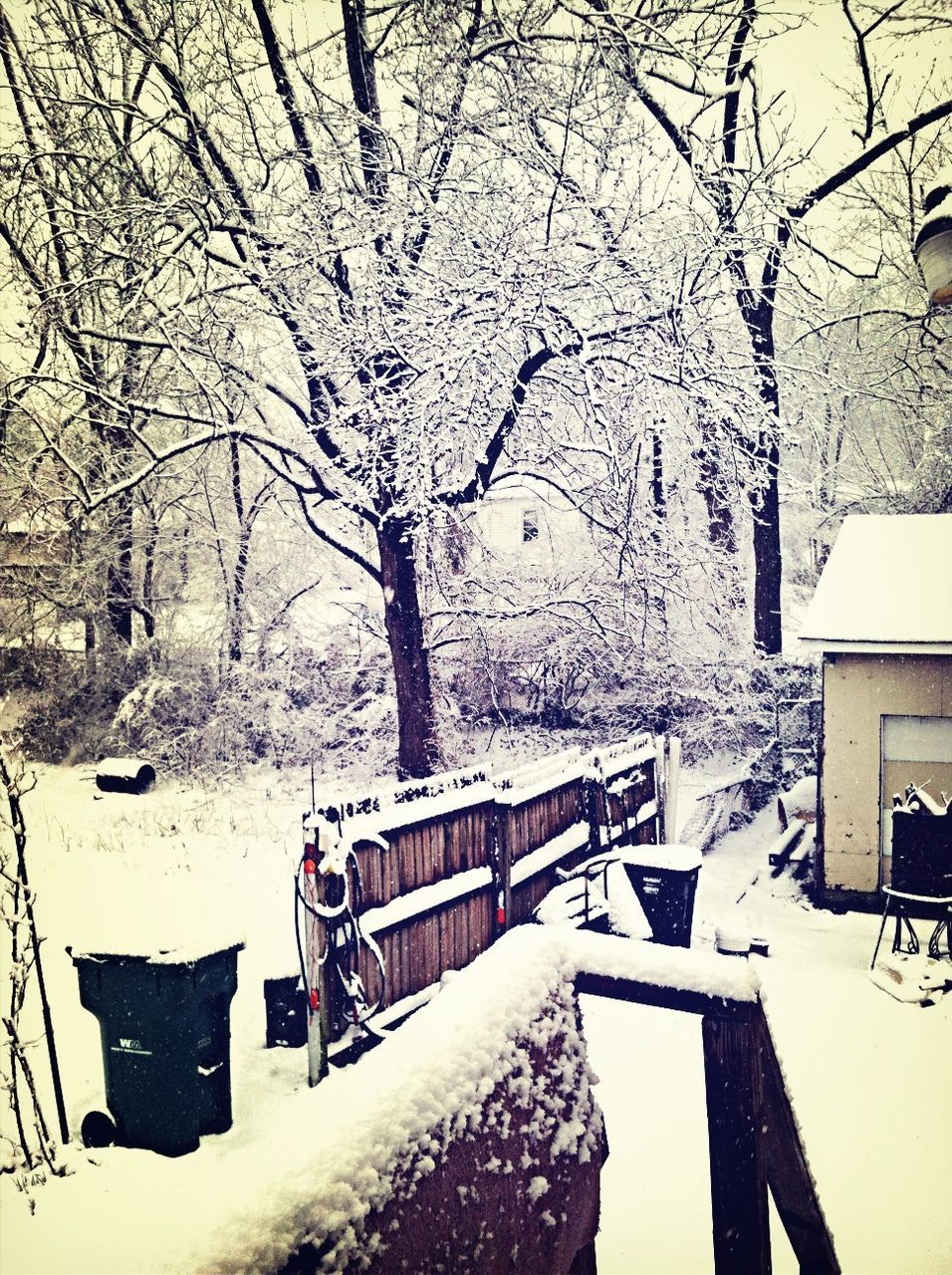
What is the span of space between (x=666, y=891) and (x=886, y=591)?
264 cm

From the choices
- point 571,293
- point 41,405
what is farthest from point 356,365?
point 41,405

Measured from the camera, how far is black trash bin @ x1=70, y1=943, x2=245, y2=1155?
2.77 meters

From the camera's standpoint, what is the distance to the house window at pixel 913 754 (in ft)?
16.6

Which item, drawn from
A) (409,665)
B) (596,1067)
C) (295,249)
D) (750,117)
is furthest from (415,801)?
(750,117)

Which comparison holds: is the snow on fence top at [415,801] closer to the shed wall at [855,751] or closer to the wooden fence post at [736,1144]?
the wooden fence post at [736,1144]

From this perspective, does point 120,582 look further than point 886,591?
No

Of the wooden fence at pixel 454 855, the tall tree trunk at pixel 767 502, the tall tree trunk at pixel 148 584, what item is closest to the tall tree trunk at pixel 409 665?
the wooden fence at pixel 454 855

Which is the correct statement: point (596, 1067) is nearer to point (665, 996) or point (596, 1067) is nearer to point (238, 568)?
point (665, 996)

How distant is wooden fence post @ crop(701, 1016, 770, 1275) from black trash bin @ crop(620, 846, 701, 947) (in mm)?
3033

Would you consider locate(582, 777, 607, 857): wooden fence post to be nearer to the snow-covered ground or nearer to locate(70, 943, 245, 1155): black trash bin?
the snow-covered ground

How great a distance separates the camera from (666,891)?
4.79 meters

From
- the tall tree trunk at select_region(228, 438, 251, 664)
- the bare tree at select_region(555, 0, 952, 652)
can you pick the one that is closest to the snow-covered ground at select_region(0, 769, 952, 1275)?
the tall tree trunk at select_region(228, 438, 251, 664)

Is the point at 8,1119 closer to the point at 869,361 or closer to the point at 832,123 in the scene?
the point at 832,123

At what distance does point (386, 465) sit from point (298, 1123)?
14.6ft
